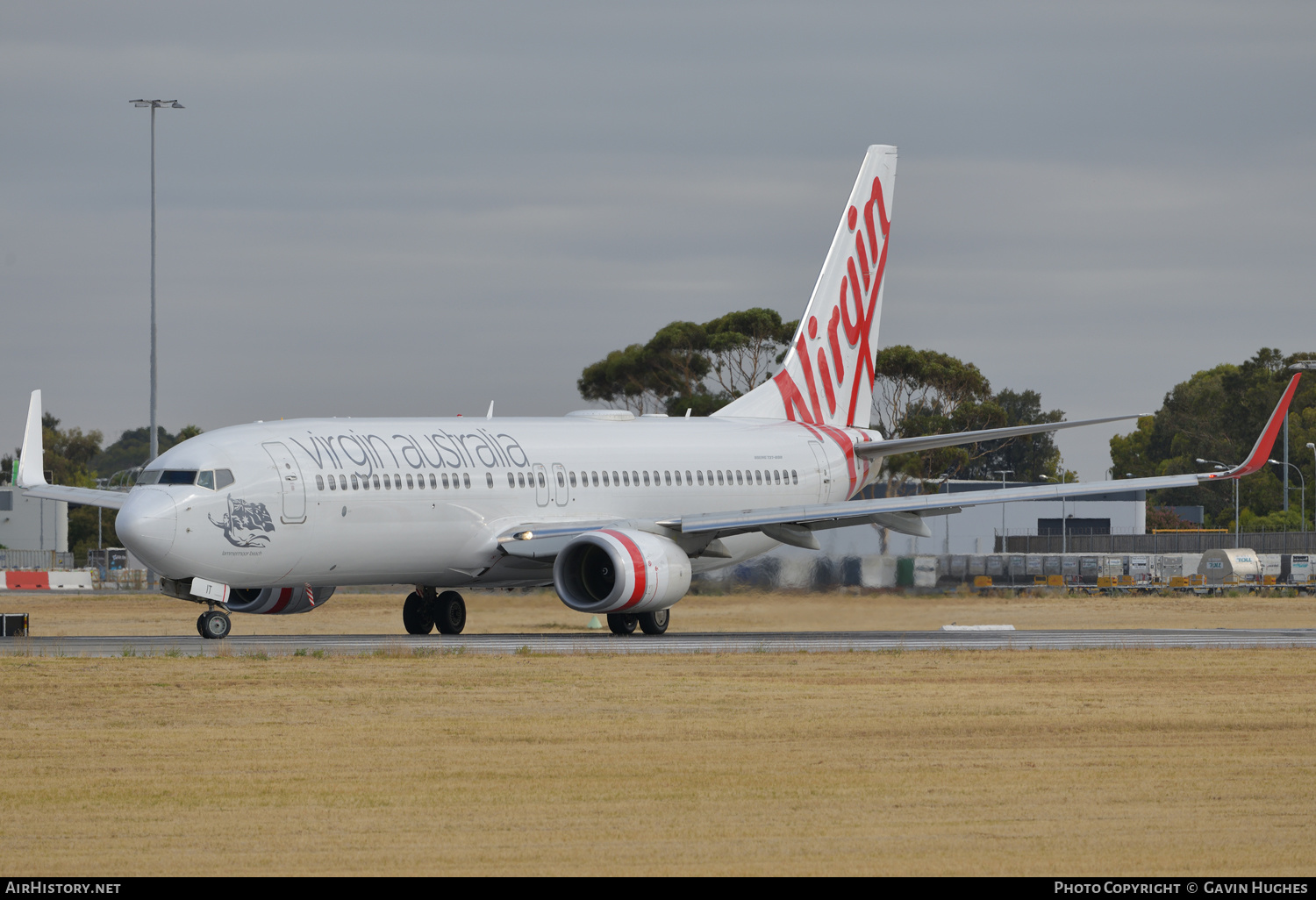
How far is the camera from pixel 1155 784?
15.4 metres

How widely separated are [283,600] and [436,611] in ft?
10.5

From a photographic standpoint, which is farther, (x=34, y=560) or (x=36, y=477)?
(x=34, y=560)

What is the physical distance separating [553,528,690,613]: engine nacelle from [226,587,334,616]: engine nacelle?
4772 millimetres

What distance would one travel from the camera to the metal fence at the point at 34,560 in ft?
321

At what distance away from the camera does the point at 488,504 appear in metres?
34.8

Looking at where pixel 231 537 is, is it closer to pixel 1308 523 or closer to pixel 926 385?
pixel 926 385

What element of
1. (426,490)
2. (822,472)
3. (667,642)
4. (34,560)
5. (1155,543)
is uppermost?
(822,472)

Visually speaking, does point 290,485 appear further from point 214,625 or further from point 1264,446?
point 1264,446

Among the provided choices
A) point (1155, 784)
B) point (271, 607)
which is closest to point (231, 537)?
point (271, 607)

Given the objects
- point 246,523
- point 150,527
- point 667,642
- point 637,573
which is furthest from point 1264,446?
point 150,527

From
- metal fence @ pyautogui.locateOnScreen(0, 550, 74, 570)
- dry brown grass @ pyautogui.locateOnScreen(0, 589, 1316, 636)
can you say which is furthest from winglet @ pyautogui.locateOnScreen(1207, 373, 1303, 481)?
metal fence @ pyautogui.locateOnScreen(0, 550, 74, 570)

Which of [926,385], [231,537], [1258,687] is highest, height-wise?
[926,385]

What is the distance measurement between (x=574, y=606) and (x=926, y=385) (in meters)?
80.8

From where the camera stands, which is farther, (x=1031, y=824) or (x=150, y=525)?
(x=150, y=525)
